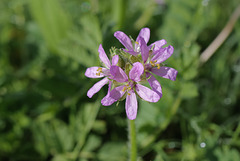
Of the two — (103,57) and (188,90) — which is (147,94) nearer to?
(103,57)

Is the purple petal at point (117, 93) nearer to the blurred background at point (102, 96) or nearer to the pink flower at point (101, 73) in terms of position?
the pink flower at point (101, 73)

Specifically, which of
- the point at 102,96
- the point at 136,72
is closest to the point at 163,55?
the point at 136,72

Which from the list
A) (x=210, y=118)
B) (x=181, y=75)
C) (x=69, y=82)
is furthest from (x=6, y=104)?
(x=210, y=118)

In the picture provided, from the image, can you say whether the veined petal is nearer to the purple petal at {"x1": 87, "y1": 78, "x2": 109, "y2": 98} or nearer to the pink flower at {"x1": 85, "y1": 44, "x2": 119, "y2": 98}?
the pink flower at {"x1": 85, "y1": 44, "x2": 119, "y2": 98}

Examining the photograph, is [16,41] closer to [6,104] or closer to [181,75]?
[6,104]

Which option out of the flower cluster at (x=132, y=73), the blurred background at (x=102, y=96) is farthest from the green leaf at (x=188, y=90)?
the flower cluster at (x=132, y=73)

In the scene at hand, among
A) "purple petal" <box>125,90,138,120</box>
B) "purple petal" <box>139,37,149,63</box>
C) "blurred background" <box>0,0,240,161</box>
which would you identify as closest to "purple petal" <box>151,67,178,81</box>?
"purple petal" <box>139,37,149,63</box>

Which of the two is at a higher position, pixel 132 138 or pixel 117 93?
pixel 117 93
